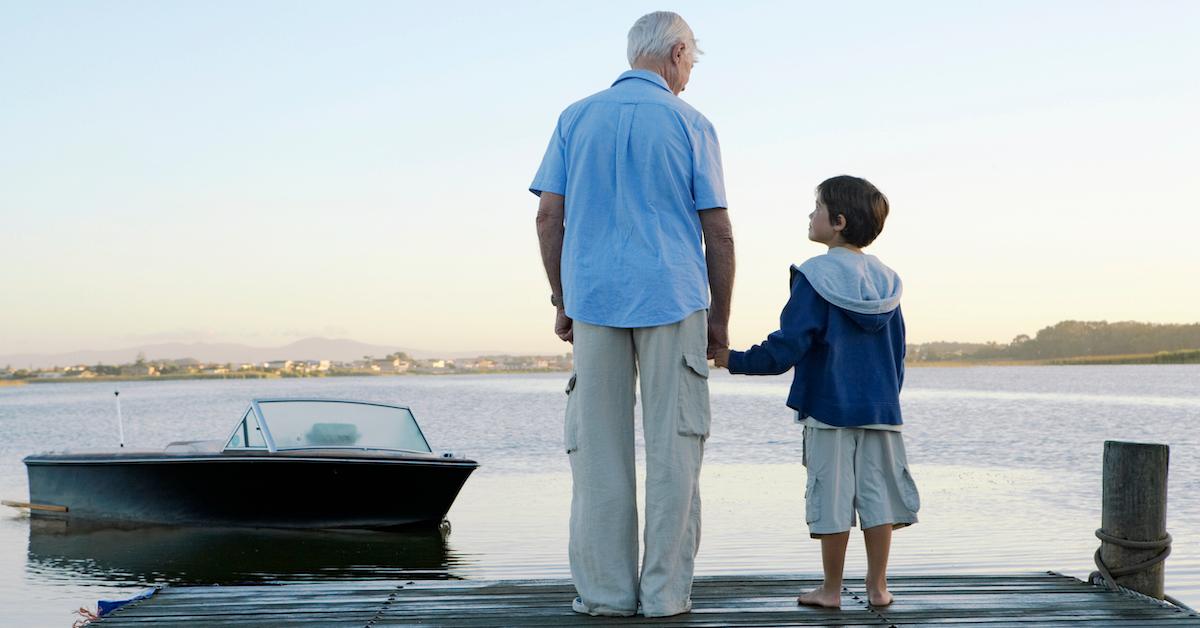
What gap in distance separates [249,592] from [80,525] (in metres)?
10.8

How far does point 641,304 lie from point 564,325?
445 millimetres

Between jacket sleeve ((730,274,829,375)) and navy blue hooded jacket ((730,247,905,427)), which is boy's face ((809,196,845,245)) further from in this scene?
Result: jacket sleeve ((730,274,829,375))

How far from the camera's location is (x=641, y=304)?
154 inches

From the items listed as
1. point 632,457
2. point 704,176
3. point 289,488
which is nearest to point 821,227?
point 704,176

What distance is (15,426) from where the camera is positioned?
156 ft

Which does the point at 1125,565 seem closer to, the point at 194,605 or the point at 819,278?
the point at 819,278

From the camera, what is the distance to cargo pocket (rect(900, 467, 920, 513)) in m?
4.29

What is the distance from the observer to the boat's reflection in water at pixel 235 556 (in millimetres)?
11133

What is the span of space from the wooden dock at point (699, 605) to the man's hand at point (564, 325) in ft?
3.31

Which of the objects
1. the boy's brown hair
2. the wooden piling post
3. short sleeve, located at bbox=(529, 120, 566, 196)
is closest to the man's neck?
short sleeve, located at bbox=(529, 120, 566, 196)

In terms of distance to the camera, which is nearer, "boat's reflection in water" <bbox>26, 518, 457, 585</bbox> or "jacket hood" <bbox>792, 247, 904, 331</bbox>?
"jacket hood" <bbox>792, 247, 904, 331</bbox>

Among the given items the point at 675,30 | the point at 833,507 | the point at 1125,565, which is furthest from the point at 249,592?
the point at 1125,565

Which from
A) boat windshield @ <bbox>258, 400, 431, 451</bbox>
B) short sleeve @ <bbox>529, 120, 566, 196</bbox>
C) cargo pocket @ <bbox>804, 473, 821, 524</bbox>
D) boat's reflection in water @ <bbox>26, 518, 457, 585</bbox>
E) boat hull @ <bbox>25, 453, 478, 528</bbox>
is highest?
short sleeve @ <bbox>529, 120, 566, 196</bbox>

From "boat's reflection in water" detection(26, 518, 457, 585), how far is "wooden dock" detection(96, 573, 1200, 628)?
19.8 feet
